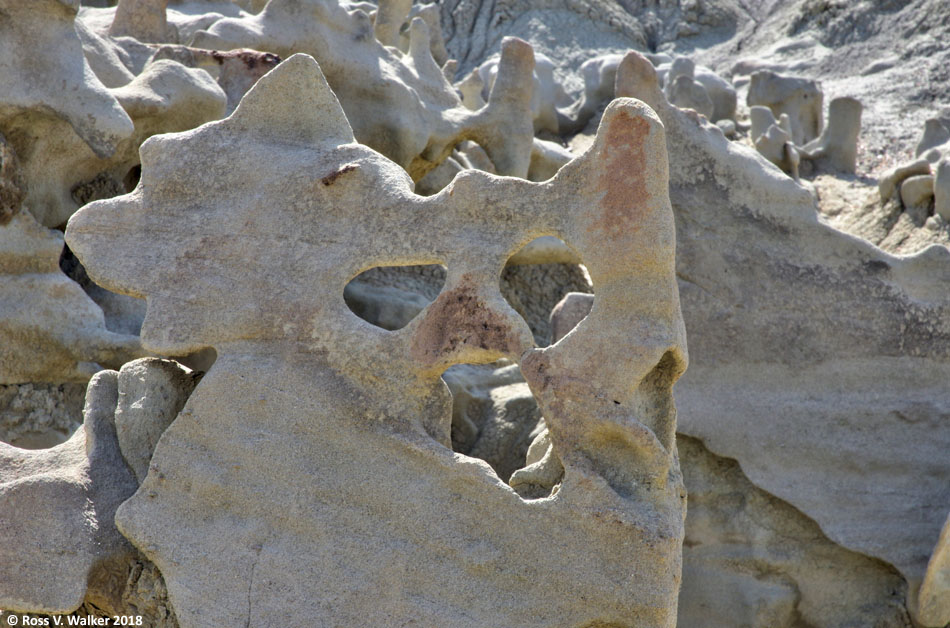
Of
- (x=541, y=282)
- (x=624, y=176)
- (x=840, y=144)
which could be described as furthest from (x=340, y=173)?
(x=840, y=144)

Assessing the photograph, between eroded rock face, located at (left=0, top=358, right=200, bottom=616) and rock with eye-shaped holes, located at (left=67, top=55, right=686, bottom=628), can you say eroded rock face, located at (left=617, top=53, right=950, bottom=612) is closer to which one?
rock with eye-shaped holes, located at (left=67, top=55, right=686, bottom=628)

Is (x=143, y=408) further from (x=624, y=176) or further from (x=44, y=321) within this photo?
(x=624, y=176)

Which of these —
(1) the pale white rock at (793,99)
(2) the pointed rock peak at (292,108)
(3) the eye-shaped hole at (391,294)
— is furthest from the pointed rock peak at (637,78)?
(1) the pale white rock at (793,99)

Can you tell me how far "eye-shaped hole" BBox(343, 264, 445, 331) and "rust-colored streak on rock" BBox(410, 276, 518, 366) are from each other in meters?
1.78

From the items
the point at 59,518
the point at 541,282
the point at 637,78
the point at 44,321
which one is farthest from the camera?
the point at 541,282

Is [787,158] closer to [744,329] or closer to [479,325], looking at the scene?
[744,329]

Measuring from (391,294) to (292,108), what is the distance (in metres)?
1.84

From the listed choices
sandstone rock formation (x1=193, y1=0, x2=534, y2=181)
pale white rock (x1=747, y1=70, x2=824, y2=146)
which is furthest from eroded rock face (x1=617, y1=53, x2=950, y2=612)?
pale white rock (x1=747, y1=70, x2=824, y2=146)

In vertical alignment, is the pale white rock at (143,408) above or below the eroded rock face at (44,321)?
above

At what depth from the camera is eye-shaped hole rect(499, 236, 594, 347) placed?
5008mm

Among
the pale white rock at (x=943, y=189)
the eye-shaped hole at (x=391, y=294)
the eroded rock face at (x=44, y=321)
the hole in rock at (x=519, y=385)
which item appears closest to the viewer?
the eroded rock face at (x=44, y=321)

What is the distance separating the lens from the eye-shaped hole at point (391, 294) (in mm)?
4477

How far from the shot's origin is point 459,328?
247 cm

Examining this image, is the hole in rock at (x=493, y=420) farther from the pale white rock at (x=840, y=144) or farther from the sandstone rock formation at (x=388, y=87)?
the pale white rock at (x=840, y=144)
